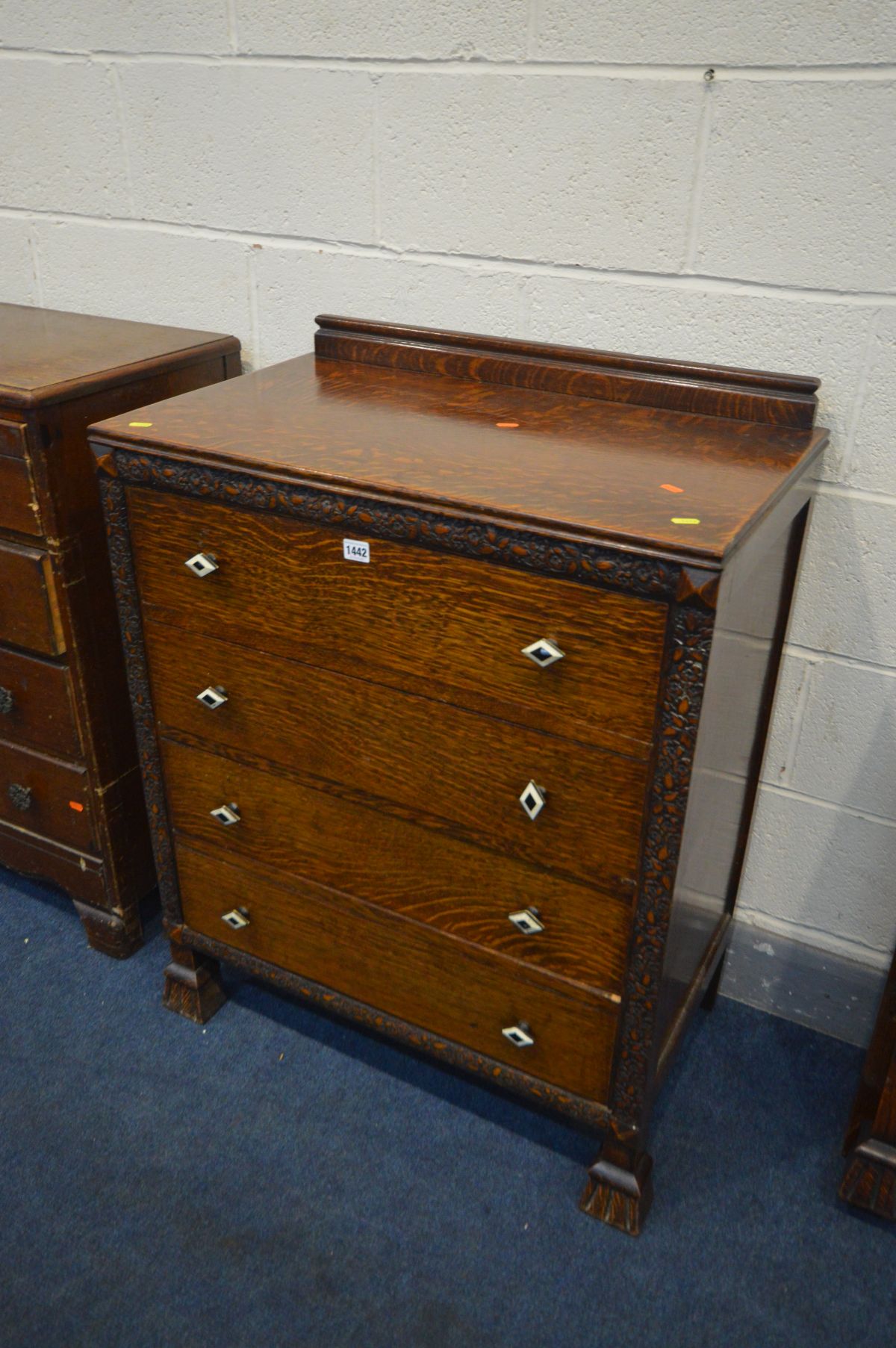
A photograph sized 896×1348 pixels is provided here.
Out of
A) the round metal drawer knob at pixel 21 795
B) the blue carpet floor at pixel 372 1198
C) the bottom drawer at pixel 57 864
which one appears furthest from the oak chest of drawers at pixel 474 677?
the round metal drawer knob at pixel 21 795

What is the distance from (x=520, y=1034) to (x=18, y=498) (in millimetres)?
1006

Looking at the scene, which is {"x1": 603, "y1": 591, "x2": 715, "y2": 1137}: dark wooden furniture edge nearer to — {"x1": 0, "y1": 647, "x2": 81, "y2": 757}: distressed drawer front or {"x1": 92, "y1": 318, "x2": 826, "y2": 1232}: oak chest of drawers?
{"x1": 92, "y1": 318, "x2": 826, "y2": 1232}: oak chest of drawers

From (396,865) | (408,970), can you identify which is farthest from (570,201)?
(408,970)

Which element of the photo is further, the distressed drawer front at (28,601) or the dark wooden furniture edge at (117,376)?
the distressed drawer front at (28,601)

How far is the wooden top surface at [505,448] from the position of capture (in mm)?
1062

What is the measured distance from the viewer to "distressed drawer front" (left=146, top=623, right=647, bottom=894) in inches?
45.7

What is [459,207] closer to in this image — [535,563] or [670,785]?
[535,563]

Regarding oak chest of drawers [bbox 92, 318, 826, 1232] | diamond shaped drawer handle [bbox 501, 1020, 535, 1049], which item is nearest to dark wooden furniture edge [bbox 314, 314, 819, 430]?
oak chest of drawers [bbox 92, 318, 826, 1232]

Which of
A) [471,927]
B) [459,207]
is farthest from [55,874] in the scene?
[459,207]

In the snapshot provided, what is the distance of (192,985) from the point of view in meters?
1.69

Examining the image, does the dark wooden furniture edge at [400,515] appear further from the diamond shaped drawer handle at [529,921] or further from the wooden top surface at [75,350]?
the diamond shaped drawer handle at [529,921]

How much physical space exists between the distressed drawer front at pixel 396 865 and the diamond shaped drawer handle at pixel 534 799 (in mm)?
104

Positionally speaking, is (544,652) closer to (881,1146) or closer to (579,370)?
(579,370)

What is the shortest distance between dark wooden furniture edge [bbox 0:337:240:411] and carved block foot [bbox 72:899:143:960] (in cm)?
88
